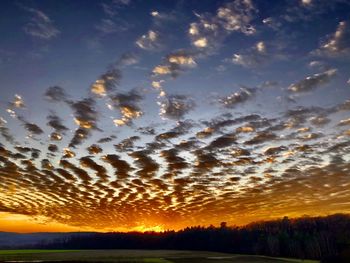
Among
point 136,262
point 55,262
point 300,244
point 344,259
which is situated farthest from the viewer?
point 300,244

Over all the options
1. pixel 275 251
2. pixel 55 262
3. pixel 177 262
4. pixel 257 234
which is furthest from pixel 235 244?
pixel 55 262

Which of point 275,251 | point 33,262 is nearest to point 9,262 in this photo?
point 33,262

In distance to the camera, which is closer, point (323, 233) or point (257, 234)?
point (323, 233)

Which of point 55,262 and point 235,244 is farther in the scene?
point 235,244

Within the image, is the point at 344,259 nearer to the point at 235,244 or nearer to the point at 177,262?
the point at 177,262

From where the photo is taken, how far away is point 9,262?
96.7 m

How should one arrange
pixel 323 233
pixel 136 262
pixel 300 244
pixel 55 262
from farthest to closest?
pixel 323 233 < pixel 300 244 < pixel 55 262 < pixel 136 262

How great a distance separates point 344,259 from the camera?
244 feet

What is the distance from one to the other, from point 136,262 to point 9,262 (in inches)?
1526

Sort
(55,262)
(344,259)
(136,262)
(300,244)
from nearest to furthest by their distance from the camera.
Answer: (344,259) → (136,262) → (55,262) → (300,244)

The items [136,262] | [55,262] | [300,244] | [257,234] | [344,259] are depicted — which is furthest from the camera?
[257,234]

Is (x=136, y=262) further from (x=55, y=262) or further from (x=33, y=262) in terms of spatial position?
(x=33, y=262)

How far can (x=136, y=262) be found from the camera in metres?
90.9

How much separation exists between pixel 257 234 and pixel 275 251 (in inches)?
1287
